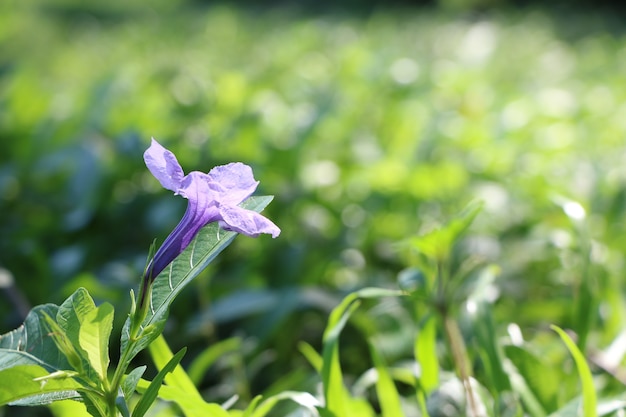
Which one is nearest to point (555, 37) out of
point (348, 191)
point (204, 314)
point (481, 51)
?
point (481, 51)

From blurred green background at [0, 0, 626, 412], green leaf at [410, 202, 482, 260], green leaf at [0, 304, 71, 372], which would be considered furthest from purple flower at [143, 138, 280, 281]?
blurred green background at [0, 0, 626, 412]

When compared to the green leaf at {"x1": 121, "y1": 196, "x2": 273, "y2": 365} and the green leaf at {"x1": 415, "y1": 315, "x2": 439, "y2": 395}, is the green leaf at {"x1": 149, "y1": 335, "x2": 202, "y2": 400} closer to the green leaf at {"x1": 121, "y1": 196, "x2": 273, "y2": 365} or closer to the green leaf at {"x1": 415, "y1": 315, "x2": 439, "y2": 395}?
the green leaf at {"x1": 121, "y1": 196, "x2": 273, "y2": 365}

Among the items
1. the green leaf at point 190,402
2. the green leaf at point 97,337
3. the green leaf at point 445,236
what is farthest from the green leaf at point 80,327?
the green leaf at point 445,236

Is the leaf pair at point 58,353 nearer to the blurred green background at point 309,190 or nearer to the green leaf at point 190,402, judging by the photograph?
the green leaf at point 190,402

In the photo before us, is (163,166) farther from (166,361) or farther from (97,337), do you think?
(166,361)

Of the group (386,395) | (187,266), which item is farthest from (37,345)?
(386,395)

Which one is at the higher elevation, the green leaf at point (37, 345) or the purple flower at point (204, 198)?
the purple flower at point (204, 198)

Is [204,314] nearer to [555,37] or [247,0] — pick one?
[555,37]
